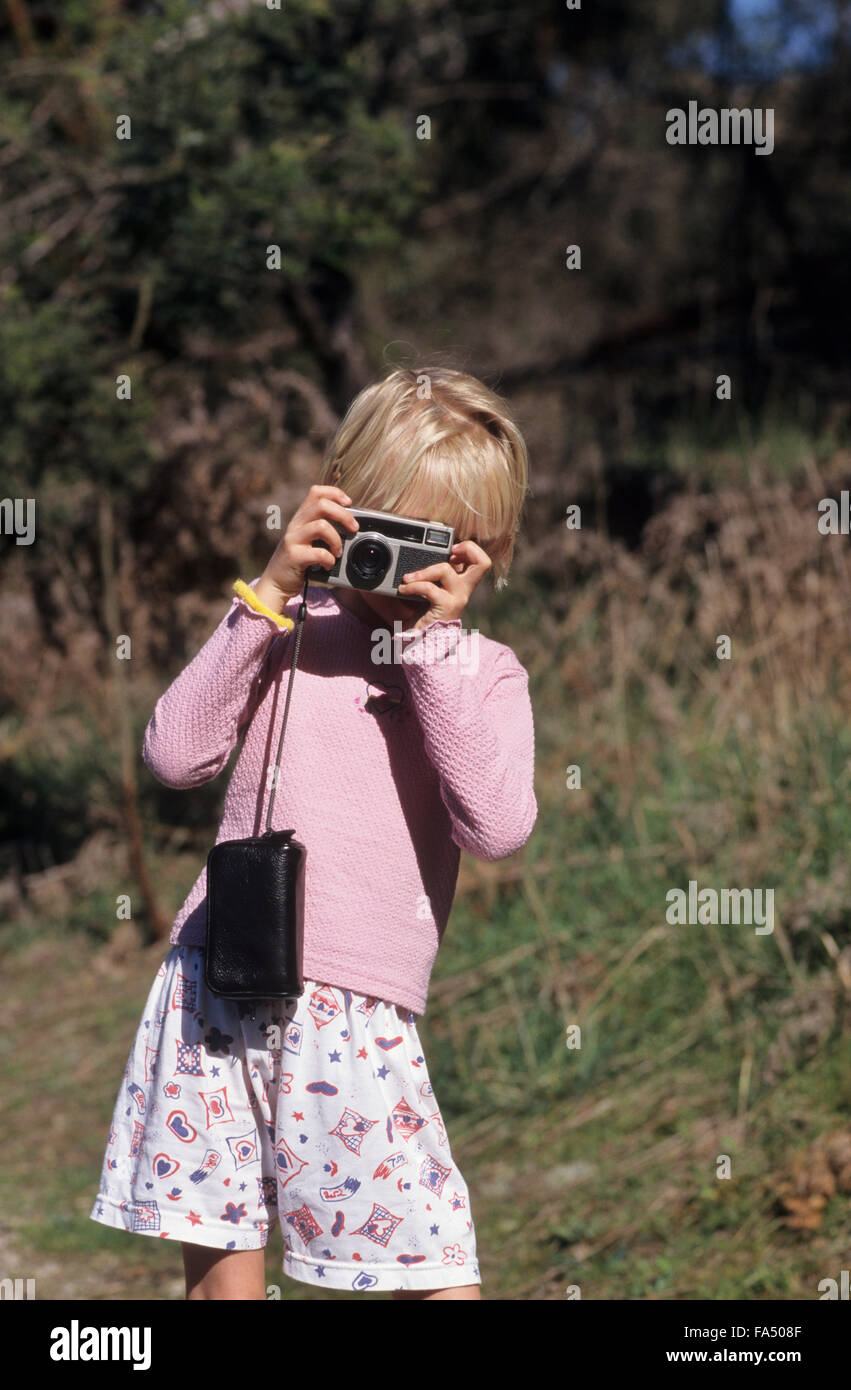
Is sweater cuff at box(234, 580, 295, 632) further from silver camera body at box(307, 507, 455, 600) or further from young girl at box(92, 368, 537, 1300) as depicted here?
silver camera body at box(307, 507, 455, 600)

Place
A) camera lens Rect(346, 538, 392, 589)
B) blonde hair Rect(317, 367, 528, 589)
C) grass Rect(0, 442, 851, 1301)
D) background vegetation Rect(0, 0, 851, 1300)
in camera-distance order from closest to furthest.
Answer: camera lens Rect(346, 538, 392, 589) < blonde hair Rect(317, 367, 528, 589) < grass Rect(0, 442, 851, 1301) < background vegetation Rect(0, 0, 851, 1300)

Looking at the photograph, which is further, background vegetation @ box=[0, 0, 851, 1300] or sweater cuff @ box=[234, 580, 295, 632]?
background vegetation @ box=[0, 0, 851, 1300]

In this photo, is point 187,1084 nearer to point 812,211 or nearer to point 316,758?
point 316,758

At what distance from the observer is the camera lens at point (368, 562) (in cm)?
193

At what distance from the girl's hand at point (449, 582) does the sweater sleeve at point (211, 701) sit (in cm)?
21

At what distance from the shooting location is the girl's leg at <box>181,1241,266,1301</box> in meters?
2.03

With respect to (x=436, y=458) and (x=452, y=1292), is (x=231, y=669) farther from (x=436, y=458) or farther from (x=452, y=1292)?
(x=452, y=1292)

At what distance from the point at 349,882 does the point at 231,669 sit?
0.33 meters

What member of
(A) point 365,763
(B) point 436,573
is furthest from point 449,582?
(A) point 365,763

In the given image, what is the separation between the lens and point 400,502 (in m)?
2.04

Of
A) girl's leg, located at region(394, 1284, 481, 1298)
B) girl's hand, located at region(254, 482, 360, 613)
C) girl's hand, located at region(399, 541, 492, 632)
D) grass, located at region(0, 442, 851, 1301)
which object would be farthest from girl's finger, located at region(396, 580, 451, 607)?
grass, located at region(0, 442, 851, 1301)

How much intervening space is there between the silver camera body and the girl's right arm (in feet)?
0.07

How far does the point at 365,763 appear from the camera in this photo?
2.07 meters

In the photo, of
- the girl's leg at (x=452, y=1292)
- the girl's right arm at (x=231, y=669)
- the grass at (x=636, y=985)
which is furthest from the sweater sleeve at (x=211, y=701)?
the grass at (x=636, y=985)
